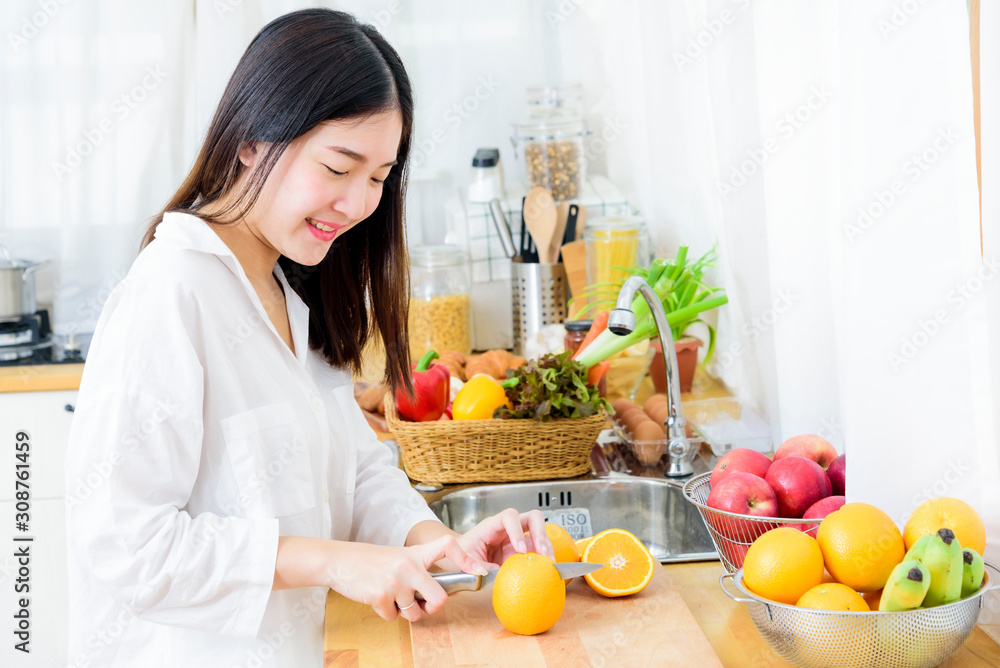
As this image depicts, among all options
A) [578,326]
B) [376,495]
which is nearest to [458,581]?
[376,495]

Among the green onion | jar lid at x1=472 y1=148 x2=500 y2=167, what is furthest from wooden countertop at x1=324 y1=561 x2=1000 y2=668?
jar lid at x1=472 y1=148 x2=500 y2=167

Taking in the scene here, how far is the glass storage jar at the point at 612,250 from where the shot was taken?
2.14 m

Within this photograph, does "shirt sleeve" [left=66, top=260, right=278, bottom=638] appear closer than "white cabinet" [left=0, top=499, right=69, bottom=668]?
Yes

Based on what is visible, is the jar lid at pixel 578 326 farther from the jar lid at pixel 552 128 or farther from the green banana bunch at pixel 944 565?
the green banana bunch at pixel 944 565

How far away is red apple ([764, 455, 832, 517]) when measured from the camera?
0.97 metres

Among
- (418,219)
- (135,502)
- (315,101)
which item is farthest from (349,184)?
(418,219)

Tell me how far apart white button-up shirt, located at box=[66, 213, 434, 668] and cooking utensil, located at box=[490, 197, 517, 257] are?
132 cm

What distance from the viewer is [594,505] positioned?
4.70 ft

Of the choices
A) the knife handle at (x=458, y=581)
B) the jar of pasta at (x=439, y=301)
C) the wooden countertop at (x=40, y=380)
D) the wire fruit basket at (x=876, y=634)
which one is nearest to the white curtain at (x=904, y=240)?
the wire fruit basket at (x=876, y=634)

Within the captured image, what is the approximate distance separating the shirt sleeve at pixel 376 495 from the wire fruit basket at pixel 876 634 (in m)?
0.47

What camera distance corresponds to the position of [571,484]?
4.70ft

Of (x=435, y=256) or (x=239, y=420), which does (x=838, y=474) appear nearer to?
(x=239, y=420)

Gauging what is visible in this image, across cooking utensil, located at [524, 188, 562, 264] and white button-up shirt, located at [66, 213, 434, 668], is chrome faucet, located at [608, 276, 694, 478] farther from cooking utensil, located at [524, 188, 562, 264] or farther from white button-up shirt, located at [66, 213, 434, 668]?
cooking utensil, located at [524, 188, 562, 264]

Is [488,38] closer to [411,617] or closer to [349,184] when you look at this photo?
[349,184]
